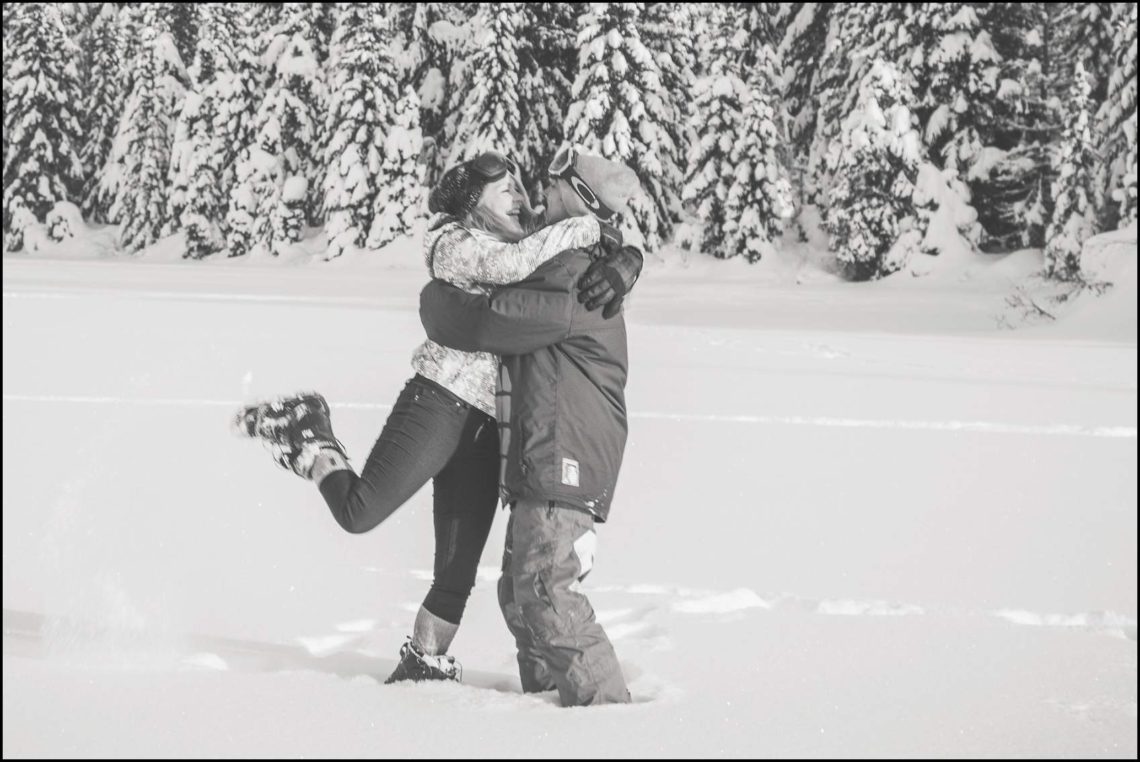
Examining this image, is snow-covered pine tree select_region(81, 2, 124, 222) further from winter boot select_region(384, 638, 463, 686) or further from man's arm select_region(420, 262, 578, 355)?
man's arm select_region(420, 262, 578, 355)

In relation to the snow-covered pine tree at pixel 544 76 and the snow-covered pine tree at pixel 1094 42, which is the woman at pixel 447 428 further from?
the snow-covered pine tree at pixel 544 76

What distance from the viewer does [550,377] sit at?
300cm

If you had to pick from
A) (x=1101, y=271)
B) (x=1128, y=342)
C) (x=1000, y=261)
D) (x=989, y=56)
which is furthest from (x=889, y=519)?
(x=989, y=56)

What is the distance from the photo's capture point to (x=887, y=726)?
3.00m

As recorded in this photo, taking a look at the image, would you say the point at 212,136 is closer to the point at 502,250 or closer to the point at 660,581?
the point at 660,581

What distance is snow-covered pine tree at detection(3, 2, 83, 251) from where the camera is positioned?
137 ft

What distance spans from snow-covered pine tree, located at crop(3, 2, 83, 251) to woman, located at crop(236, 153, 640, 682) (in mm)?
42598

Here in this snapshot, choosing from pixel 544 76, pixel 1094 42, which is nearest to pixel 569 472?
pixel 1094 42

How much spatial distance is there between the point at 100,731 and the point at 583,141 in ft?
97.0

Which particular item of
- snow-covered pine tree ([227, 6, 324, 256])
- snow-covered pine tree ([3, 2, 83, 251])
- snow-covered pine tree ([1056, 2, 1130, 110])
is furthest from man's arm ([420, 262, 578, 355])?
snow-covered pine tree ([3, 2, 83, 251])

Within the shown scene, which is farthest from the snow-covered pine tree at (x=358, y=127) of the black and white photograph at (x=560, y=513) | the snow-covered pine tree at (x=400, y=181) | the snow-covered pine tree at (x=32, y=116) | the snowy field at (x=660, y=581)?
the snowy field at (x=660, y=581)

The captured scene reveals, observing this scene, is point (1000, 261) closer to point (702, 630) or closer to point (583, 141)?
point (583, 141)

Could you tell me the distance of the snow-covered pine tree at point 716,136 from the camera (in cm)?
3159

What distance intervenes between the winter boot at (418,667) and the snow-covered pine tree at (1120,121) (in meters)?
25.9
